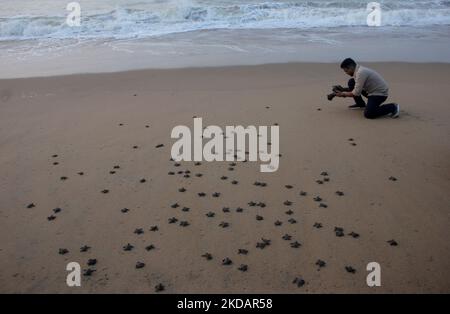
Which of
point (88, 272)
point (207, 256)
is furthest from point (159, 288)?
point (88, 272)

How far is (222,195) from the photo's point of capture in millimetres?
6199

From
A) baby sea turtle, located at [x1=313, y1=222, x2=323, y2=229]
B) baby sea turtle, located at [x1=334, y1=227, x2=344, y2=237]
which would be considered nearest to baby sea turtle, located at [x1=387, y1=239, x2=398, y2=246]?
baby sea turtle, located at [x1=334, y1=227, x2=344, y2=237]

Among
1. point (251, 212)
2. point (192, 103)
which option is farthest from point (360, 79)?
point (251, 212)

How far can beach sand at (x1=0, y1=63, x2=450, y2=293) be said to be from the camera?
4699 millimetres

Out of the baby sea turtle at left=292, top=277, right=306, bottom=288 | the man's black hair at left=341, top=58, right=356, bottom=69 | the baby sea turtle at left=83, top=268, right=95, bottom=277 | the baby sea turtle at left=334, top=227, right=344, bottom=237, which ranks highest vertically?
the man's black hair at left=341, top=58, right=356, bottom=69

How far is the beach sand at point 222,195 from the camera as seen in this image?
4.70 m

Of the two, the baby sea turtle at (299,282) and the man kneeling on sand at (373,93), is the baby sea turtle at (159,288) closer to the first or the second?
the baby sea turtle at (299,282)

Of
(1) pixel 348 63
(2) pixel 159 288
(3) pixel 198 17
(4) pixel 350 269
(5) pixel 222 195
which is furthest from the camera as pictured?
(3) pixel 198 17

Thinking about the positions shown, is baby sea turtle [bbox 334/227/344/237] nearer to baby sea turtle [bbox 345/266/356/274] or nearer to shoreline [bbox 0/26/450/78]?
baby sea turtle [bbox 345/266/356/274]

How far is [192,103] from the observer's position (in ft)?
32.7

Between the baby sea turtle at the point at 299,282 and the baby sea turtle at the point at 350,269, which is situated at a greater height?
the baby sea turtle at the point at 350,269

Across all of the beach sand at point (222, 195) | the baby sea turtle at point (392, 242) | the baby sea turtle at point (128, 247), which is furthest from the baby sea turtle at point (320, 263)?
the baby sea turtle at point (128, 247)

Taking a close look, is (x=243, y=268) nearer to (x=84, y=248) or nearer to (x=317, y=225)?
(x=317, y=225)
